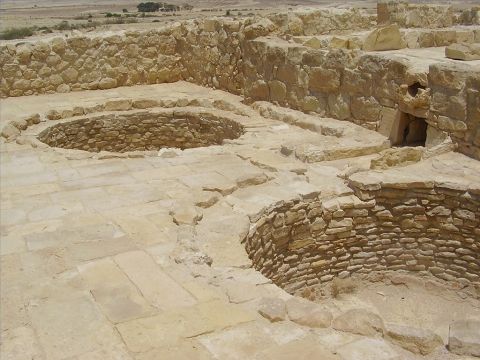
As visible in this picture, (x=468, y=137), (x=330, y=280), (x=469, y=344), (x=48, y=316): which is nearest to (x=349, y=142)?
(x=468, y=137)

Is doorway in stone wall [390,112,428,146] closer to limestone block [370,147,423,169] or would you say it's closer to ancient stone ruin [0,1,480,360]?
ancient stone ruin [0,1,480,360]

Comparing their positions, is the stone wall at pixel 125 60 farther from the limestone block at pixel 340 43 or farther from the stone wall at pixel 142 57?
the limestone block at pixel 340 43

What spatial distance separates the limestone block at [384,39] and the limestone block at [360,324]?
5970mm

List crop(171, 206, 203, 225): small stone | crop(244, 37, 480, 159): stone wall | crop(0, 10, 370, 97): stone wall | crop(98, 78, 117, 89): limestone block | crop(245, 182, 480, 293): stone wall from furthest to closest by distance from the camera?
1. crop(98, 78, 117, 89): limestone block
2. crop(0, 10, 370, 97): stone wall
3. crop(244, 37, 480, 159): stone wall
4. crop(245, 182, 480, 293): stone wall
5. crop(171, 206, 203, 225): small stone

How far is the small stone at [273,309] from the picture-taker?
3.80 metres

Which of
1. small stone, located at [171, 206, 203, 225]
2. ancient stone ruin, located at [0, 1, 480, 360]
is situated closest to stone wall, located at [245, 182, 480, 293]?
ancient stone ruin, located at [0, 1, 480, 360]

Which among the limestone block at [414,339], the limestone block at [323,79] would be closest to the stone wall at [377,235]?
the limestone block at [414,339]

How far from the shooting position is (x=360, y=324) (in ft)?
12.3

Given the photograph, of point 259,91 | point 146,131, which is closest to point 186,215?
point 259,91

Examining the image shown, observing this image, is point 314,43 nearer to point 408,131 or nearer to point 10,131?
point 408,131

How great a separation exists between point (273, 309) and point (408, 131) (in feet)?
15.4

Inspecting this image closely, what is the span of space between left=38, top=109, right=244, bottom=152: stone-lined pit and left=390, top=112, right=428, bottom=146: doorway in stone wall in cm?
313

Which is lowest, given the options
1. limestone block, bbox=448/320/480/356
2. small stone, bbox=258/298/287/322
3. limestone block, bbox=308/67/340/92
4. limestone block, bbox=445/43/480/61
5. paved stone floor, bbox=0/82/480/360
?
limestone block, bbox=448/320/480/356

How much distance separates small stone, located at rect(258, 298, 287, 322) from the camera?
3805 mm
